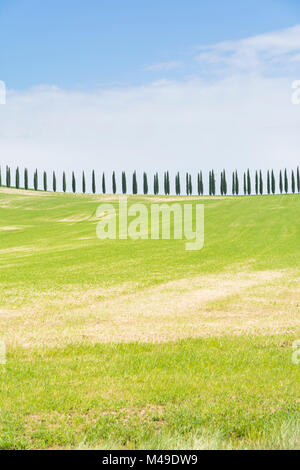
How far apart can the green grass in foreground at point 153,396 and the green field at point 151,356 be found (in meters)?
0.02

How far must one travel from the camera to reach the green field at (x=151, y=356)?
684cm

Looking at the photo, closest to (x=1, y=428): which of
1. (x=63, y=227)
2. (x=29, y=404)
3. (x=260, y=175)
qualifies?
(x=29, y=404)

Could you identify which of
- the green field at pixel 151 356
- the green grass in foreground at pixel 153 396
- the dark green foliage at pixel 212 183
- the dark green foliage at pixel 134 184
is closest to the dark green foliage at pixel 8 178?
the dark green foliage at pixel 134 184

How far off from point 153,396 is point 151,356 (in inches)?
90.8

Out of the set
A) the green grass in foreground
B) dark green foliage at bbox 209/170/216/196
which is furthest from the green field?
dark green foliage at bbox 209/170/216/196

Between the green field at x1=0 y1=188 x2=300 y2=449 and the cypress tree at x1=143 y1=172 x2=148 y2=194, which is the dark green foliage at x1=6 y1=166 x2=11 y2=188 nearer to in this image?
the cypress tree at x1=143 y1=172 x2=148 y2=194

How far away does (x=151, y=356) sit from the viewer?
10.4m

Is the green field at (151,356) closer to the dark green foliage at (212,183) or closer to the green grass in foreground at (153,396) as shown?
the green grass in foreground at (153,396)

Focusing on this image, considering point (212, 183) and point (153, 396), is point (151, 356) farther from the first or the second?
point (212, 183)

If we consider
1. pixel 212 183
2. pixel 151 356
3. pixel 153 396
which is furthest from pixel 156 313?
pixel 212 183

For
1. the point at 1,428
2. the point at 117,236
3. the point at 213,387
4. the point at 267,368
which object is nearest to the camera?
the point at 1,428

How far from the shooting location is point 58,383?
344 inches
